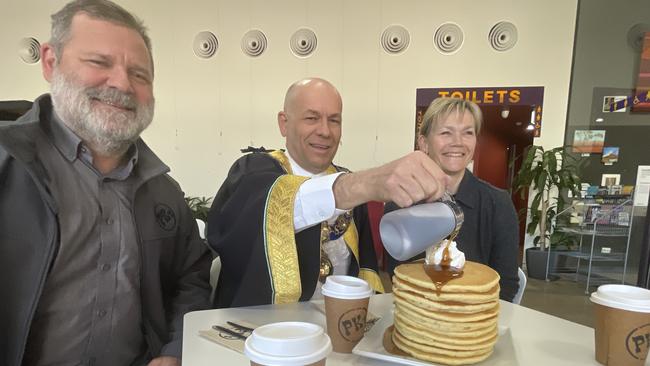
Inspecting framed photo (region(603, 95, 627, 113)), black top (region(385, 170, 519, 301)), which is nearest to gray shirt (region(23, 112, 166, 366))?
black top (region(385, 170, 519, 301))

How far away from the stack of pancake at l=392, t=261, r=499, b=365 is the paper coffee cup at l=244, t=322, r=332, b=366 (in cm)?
28

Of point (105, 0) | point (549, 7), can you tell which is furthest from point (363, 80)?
point (105, 0)

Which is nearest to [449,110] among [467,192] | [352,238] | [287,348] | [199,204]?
[467,192]

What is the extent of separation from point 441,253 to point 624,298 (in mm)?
345

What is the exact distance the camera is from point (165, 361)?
122cm

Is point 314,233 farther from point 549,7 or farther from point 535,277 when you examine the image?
point 549,7

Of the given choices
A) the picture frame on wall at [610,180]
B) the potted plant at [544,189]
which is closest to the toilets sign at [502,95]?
the potted plant at [544,189]

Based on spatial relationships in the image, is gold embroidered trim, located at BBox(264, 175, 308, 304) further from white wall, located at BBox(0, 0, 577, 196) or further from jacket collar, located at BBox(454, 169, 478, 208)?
white wall, located at BBox(0, 0, 577, 196)

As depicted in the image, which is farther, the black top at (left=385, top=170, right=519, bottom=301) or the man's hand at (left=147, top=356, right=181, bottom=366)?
the black top at (left=385, top=170, right=519, bottom=301)

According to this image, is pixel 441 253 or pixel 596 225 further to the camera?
pixel 596 225

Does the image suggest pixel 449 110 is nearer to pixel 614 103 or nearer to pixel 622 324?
pixel 622 324

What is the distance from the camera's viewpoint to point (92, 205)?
3.99 ft

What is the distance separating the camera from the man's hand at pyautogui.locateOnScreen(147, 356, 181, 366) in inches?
47.6

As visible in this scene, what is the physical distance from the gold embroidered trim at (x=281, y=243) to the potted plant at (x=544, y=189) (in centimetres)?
397
